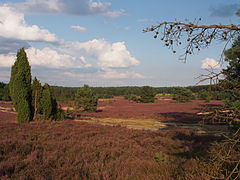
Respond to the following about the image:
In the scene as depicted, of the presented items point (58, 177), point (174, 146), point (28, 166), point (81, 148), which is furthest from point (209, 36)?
point (174, 146)

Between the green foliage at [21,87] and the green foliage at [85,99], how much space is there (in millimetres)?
27681

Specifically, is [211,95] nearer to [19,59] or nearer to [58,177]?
[58,177]

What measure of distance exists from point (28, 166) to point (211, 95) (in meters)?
5.86

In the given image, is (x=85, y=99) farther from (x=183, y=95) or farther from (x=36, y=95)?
(x=183, y=95)

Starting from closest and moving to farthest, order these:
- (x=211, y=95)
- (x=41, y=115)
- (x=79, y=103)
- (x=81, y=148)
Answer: (x=211, y=95), (x=81, y=148), (x=41, y=115), (x=79, y=103)

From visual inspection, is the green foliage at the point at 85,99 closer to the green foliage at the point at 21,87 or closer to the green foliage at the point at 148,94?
the green foliage at the point at 21,87

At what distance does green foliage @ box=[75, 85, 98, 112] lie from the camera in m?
48.5

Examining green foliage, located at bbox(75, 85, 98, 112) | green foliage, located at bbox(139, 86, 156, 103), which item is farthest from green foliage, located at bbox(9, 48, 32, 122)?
green foliage, located at bbox(139, 86, 156, 103)

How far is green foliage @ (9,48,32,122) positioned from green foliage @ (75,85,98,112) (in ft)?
90.8

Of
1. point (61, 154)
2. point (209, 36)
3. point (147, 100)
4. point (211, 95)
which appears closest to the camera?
point (209, 36)

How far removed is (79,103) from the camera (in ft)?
161

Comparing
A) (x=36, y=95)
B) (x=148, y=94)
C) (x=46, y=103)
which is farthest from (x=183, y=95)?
(x=36, y=95)

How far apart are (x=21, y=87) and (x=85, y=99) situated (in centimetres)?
2939

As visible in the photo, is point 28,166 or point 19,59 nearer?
point 28,166
